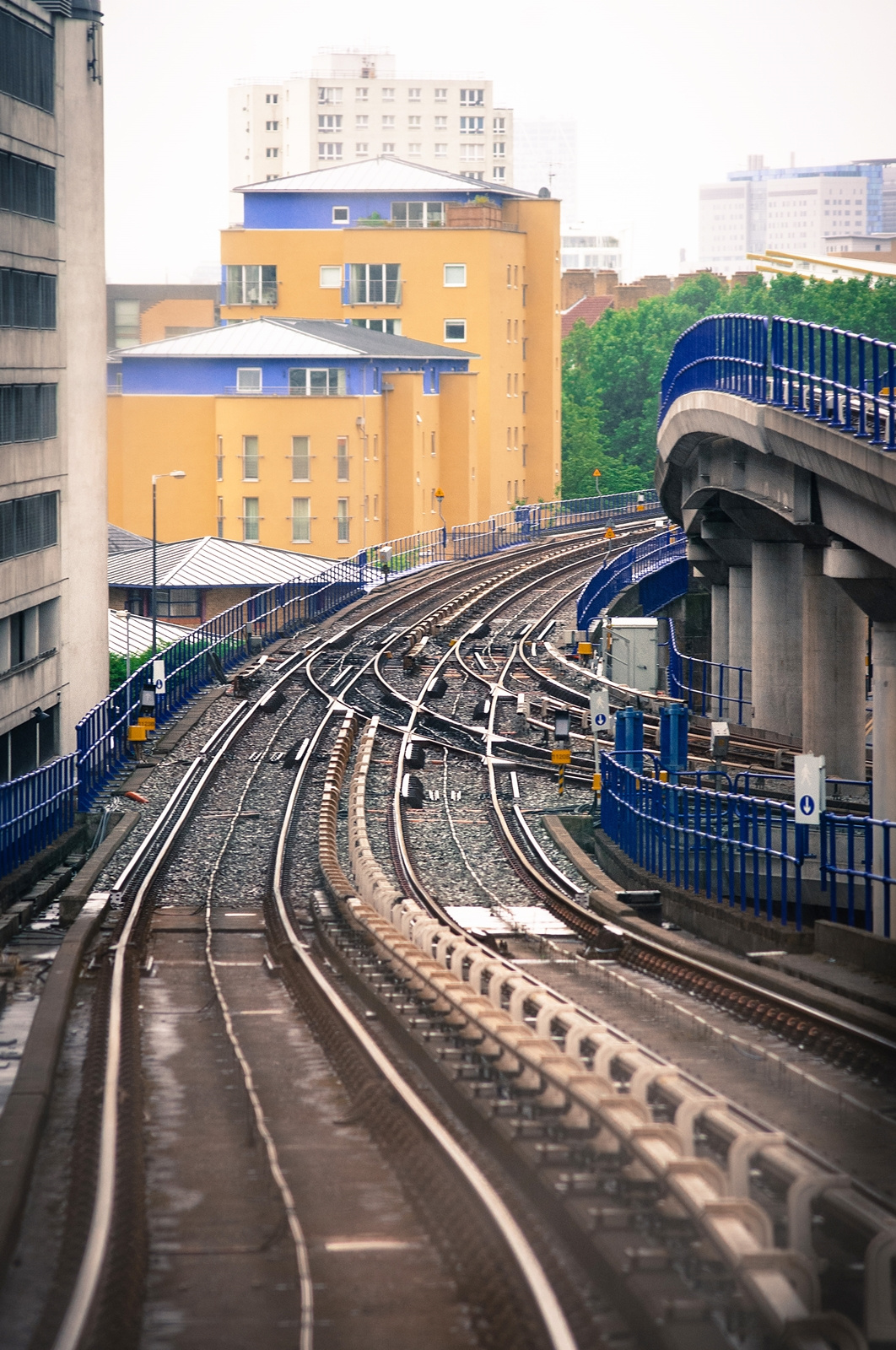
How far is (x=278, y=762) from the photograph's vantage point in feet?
101

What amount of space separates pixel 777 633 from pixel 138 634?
21672 mm

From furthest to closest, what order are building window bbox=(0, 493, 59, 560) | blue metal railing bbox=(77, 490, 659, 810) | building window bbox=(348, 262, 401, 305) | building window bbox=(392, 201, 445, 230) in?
building window bbox=(392, 201, 445, 230), building window bbox=(348, 262, 401, 305), blue metal railing bbox=(77, 490, 659, 810), building window bbox=(0, 493, 59, 560)

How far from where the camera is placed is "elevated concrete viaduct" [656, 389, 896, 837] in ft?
60.3

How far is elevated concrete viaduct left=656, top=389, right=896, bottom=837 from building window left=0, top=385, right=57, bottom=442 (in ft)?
36.6

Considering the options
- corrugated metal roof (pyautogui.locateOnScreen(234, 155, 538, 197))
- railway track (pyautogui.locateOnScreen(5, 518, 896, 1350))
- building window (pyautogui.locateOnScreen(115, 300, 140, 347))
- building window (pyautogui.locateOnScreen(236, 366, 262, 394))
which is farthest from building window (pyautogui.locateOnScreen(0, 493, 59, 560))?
building window (pyautogui.locateOnScreen(115, 300, 140, 347))

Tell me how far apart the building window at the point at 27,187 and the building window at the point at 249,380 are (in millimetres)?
37844

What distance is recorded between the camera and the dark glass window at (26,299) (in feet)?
95.6

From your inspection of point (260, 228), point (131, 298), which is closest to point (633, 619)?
point (260, 228)

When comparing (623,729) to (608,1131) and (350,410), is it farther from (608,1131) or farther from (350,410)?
(350,410)

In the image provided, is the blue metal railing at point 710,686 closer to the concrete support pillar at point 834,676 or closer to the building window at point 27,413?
the concrete support pillar at point 834,676

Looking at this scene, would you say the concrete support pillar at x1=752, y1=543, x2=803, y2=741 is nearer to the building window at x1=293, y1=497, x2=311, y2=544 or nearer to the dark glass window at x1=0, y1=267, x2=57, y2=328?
the dark glass window at x1=0, y1=267, x2=57, y2=328

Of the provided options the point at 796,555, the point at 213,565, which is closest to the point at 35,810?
the point at 796,555

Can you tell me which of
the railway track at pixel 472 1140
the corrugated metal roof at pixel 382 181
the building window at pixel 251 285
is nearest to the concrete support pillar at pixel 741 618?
the railway track at pixel 472 1140

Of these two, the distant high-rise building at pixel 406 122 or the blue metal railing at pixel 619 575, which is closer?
the blue metal railing at pixel 619 575
